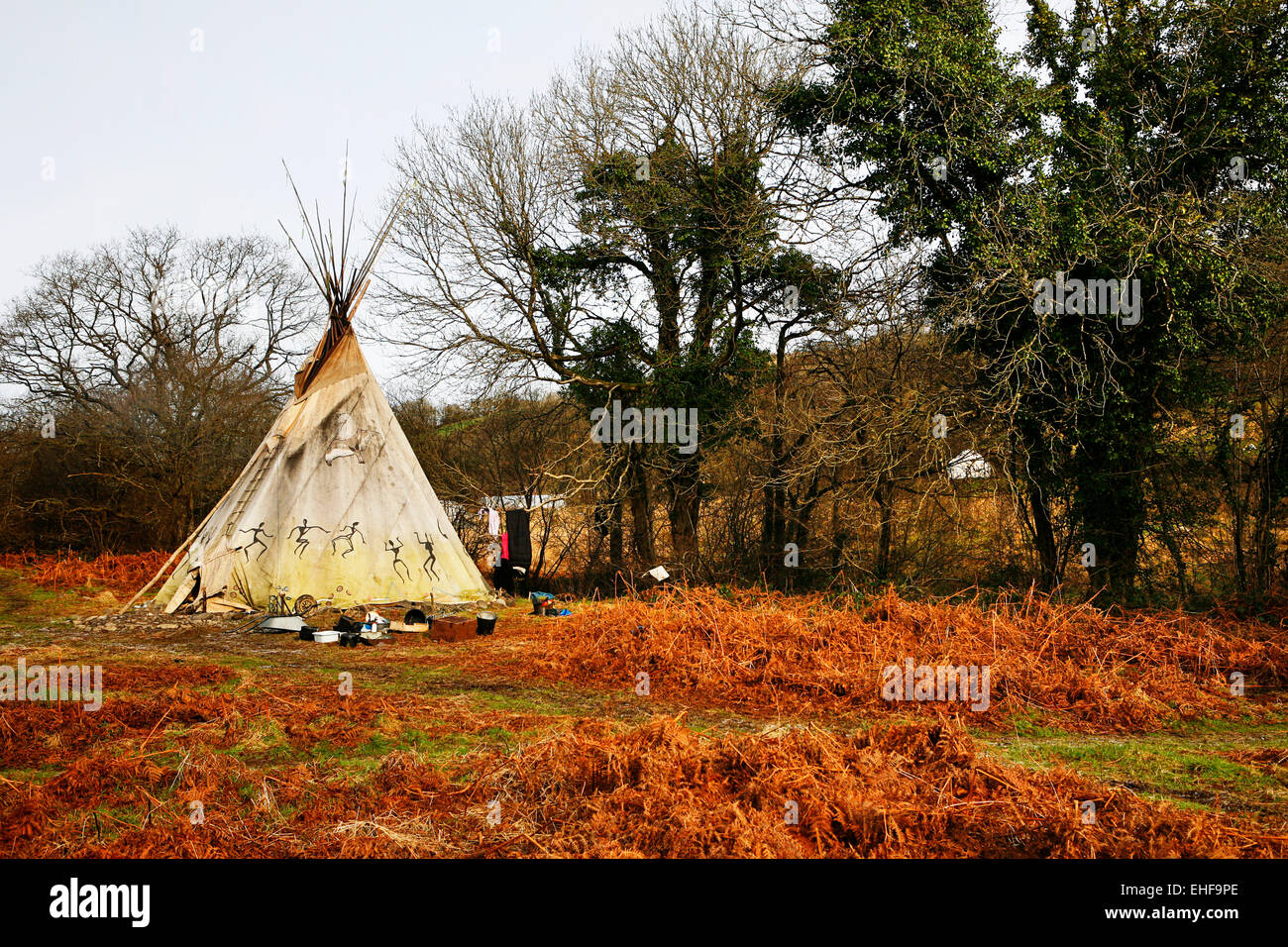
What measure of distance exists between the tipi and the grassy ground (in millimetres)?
2848

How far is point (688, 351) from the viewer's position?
14445 millimetres

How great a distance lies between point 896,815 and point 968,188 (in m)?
9.96

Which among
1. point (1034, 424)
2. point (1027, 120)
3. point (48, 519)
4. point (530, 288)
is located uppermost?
point (1027, 120)

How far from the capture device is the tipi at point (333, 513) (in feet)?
34.9

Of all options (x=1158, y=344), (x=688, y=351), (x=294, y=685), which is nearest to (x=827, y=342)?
(x=688, y=351)

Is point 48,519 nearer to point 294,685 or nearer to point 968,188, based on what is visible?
point 294,685

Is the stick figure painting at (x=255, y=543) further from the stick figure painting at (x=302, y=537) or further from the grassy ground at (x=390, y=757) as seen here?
the grassy ground at (x=390, y=757)

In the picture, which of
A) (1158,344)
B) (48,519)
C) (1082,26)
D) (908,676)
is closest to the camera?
(908,676)

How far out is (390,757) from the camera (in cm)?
448

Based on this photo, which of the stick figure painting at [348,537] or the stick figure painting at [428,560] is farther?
the stick figure painting at [428,560]

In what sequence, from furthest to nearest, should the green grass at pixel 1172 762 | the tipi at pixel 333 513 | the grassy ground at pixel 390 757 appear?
1. the tipi at pixel 333 513
2. the green grass at pixel 1172 762
3. the grassy ground at pixel 390 757

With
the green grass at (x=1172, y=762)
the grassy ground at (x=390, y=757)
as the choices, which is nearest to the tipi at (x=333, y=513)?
the grassy ground at (x=390, y=757)

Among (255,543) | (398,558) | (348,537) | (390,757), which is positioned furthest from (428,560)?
(390,757)

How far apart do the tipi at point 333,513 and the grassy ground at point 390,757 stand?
285 centimetres
